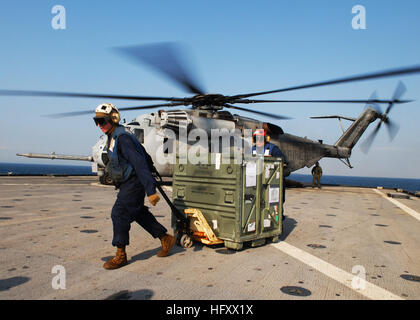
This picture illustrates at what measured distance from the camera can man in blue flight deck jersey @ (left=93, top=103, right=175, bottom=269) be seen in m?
3.73

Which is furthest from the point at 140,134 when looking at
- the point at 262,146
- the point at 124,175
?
the point at 124,175

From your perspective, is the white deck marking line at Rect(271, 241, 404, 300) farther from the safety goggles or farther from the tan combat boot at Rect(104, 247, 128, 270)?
the safety goggles

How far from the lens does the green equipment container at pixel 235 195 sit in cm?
447

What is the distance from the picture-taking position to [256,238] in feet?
15.6

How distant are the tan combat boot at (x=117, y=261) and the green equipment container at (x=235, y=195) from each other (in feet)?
4.89

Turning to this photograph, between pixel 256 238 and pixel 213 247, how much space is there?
26.7 inches

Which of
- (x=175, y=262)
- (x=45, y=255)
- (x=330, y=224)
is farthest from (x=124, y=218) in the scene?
(x=330, y=224)

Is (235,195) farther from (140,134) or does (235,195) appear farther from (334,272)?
(140,134)

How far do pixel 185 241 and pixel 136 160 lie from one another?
163 cm

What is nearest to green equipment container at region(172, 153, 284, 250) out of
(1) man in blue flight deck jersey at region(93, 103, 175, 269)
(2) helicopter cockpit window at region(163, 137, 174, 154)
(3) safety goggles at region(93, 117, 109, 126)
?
(1) man in blue flight deck jersey at region(93, 103, 175, 269)

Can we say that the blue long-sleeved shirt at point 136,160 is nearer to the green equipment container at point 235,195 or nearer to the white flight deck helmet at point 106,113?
the white flight deck helmet at point 106,113
